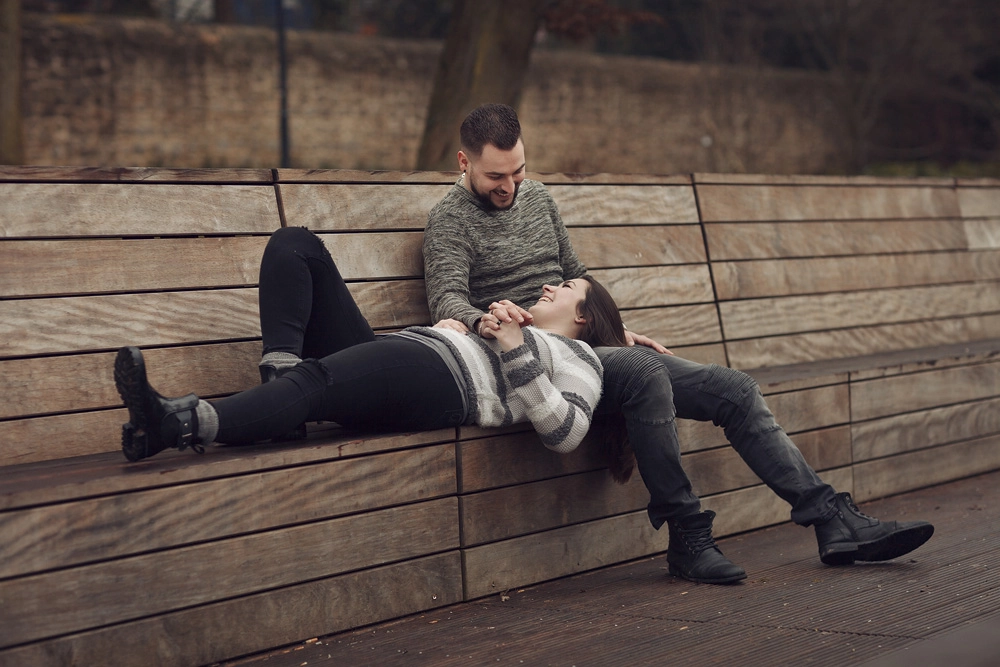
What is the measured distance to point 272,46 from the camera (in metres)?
14.4

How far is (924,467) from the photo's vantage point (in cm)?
482

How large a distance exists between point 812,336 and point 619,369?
2181 millimetres

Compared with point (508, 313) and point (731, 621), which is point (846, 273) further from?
point (731, 621)

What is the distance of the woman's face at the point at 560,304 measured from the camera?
11.7 ft

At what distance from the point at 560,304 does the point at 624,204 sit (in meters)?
1.28

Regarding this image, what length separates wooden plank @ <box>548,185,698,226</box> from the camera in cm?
453

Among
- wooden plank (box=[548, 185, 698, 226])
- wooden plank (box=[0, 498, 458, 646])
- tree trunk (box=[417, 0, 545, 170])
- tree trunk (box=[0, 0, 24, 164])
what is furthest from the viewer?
tree trunk (box=[0, 0, 24, 164])

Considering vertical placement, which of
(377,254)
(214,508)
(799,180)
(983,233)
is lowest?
(214,508)

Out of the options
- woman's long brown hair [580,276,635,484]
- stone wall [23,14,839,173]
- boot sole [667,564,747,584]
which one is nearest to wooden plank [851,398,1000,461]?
woman's long brown hair [580,276,635,484]

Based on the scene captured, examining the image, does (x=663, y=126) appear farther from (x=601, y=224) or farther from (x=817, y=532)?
(x=817, y=532)

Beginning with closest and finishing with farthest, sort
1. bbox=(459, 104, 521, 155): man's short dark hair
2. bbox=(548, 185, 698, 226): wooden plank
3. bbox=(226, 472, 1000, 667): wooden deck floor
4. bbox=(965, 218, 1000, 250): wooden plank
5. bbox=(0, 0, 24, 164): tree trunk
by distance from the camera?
bbox=(226, 472, 1000, 667): wooden deck floor → bbox=(459, 104, 521, 155): man's short dark hair → bbox=(548, 185, 698, 226): wooden plank → bbox=(965, 218, 1000, 250): wooden plank → bbox=(0, 0, 24, 164): tree trunk

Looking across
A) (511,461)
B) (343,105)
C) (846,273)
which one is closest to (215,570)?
(511,461)

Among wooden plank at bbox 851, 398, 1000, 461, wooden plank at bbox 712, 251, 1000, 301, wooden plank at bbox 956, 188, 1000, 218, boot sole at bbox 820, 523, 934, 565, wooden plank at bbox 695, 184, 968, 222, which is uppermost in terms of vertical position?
wooden plank at bbox 956, 188, 1000, 218

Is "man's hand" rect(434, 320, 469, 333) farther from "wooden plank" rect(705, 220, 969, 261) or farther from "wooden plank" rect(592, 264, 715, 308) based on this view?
"wooden plank" rect(705, 220, 969, 261)
